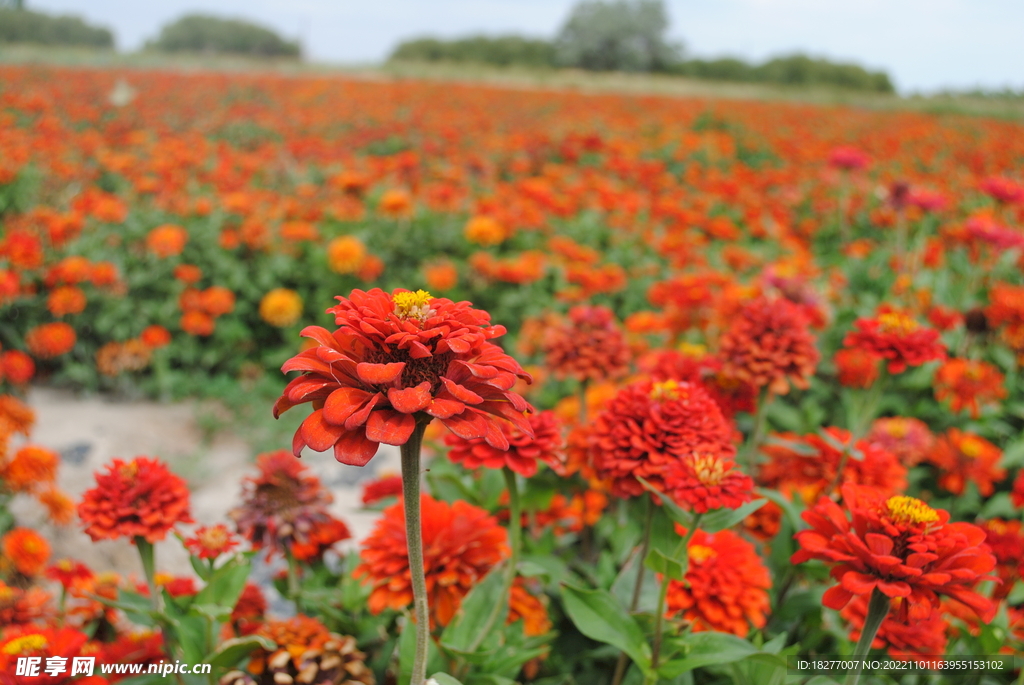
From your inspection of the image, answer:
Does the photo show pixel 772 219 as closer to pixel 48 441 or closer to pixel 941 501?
pixel 941 501

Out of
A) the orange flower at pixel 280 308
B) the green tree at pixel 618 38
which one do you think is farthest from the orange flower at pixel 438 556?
the green tree at pixel 618 38

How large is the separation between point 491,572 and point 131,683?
675 millimetres

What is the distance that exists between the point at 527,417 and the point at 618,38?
1231 inches

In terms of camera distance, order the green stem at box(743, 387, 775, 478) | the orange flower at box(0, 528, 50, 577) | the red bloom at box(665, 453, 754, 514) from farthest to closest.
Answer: the orange flower at box(0, 528, 50, 577) → the green stem at box(743, 387, 775, 478) → the red bloom at box(665, 453, 754, 514)

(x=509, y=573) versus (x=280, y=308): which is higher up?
(x=509, y=573)

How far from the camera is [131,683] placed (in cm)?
116

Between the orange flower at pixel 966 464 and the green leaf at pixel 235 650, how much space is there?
2107mm

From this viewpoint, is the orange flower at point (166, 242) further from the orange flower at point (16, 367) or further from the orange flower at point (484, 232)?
the orange flower at point (484, 232)

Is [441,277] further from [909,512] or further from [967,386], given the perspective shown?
[909,512]

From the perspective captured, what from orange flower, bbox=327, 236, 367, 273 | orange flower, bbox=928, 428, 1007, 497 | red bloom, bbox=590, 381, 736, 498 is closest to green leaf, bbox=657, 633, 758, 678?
red bloom, bbox=590, 381, 736, 498

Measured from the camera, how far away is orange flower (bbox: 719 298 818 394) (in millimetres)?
1562

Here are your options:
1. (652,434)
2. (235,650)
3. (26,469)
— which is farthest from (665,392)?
(26,469)

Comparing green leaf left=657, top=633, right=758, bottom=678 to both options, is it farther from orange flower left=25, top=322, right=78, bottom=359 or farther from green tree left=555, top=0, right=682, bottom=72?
green tree left=555, top=0, right=682, bottom=72

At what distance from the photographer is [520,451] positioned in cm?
114
